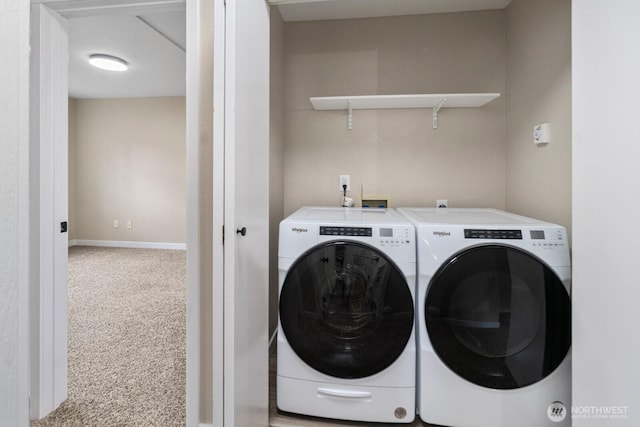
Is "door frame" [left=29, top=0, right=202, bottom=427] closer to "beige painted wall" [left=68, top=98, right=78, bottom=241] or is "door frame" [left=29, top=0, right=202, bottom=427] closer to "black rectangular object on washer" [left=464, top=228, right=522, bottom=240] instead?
"black rectangular object on washer" [left=464, top=228, right=522, bottom=240]

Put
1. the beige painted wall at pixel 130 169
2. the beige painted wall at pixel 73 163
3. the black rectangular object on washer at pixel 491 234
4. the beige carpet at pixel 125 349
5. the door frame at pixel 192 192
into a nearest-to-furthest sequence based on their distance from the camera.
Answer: the door frame at pixel 192 192 < the black rectangular object on washer at pixel 491 234 < the beige carpet at pixel 125 349 < the beige painted wall at pixel 130 169 < the beige painted wall at pixel 73 163

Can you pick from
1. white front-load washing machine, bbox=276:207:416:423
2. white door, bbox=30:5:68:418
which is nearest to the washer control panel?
white front-load washing machine, bbox=276:207:416:423

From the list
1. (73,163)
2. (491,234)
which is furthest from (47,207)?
(73,163)

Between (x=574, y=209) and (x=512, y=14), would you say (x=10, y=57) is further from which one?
(x=512, y=14)

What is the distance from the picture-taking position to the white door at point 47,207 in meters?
1.36

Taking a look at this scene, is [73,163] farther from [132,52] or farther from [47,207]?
[47,207]

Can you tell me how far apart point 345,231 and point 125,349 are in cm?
168

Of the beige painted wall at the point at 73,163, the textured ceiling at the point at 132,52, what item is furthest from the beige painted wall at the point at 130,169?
the textured ceiling at the point at 132,52

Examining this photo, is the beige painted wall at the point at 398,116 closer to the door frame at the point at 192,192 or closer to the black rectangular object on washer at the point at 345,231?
the black rectangular object on washer at the point at 345,231

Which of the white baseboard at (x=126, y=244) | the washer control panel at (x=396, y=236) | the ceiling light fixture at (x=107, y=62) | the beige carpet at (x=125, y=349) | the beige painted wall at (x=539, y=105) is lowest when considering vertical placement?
the beige carpet at (x=125, y=349)

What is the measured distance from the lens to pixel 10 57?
36cm

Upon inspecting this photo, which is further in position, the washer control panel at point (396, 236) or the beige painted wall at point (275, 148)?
the beige painted wall at point (275, 148)

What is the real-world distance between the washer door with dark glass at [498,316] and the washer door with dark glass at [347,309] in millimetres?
159

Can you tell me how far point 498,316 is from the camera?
4.17 ft
